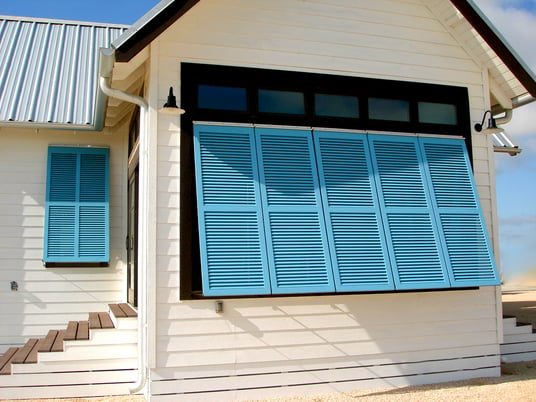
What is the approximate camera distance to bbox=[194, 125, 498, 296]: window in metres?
5.50

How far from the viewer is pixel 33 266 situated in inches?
307

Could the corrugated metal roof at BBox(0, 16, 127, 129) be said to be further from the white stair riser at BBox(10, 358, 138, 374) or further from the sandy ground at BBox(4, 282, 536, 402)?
the sandy ground at BBox(4, 282, 536, 402)

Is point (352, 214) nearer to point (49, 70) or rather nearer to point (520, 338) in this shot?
point (520, 338)

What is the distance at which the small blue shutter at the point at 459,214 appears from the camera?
6180 millimetres

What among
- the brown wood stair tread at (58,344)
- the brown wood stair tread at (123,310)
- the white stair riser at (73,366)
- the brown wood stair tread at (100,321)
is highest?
the brown wood stair tread at (123,310)

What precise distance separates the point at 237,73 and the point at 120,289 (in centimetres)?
372

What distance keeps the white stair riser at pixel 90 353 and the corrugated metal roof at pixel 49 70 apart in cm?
310

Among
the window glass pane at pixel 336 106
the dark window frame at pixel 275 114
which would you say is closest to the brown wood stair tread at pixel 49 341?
the dark window frame at pixel 275 114

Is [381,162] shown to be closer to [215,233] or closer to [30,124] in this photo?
[215,233]

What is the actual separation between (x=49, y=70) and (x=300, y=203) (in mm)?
5321

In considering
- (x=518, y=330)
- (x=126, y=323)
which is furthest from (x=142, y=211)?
(x=518, y=330)

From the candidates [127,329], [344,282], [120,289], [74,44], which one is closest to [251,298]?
[344,282]

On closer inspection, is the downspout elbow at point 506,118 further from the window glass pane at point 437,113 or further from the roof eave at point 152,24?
the roof eave at point 152,24

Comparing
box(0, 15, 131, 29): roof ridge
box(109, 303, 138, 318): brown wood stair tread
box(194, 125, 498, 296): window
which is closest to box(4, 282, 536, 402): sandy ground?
box(109, 303, 138, 318): brown wood stair tread
